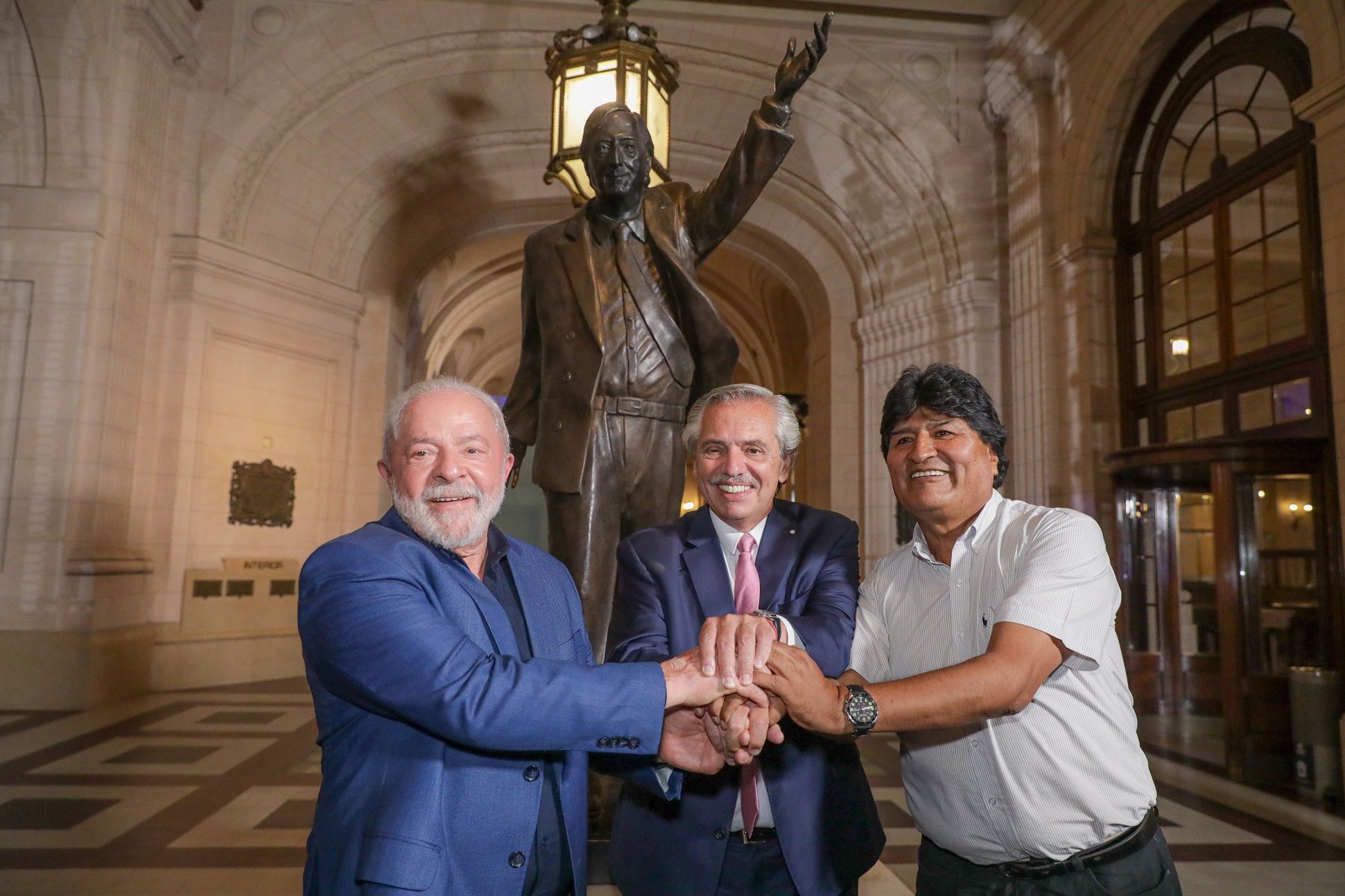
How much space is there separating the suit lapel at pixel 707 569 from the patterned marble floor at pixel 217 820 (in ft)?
4.68

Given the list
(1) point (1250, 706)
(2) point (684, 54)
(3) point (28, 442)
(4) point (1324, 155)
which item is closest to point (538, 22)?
(2) point (684, 54)

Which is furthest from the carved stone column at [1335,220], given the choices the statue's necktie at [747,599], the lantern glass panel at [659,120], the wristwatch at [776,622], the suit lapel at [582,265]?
the wristwatch at [776,622]

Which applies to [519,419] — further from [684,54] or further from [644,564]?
[684,54]

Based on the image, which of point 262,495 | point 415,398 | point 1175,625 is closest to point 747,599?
point 415,398

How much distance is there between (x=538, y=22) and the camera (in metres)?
8.96

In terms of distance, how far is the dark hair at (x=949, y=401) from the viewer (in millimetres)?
1787

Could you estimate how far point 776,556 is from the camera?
6.21 ft

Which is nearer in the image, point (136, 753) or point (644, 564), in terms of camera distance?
point (644, 564)

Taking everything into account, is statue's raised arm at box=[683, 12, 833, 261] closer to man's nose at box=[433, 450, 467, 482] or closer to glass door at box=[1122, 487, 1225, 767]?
man's nose at box=[433, 450, 467, 482]

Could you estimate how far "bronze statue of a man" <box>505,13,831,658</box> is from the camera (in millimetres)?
2928

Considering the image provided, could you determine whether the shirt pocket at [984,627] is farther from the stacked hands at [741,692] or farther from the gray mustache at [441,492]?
the gray mustache at [441,492]

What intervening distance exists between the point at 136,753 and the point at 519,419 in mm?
Answer: 3816

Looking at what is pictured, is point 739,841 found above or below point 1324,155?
below

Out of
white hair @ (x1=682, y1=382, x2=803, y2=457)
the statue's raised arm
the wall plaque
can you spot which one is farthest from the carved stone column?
the wall plaque
